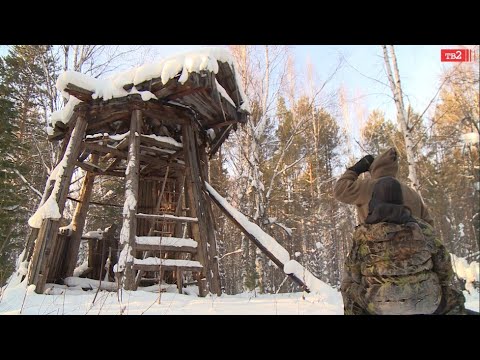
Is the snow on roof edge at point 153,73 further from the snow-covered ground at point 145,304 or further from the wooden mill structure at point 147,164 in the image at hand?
the snow-covered ground at point 145,304

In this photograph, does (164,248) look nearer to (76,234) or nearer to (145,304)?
(145,304)

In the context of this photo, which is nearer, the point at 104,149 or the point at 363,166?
the point at 363,166

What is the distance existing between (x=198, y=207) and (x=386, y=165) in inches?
164

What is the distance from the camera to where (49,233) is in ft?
18.1

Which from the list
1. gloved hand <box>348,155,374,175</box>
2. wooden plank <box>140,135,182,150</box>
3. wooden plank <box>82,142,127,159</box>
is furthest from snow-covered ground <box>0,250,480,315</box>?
wooden plank <box>140,135,182,150</box>

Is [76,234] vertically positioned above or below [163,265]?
above

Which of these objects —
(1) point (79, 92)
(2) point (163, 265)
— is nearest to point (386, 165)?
(2) point (163, 265)

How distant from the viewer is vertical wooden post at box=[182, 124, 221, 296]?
5.96 metres

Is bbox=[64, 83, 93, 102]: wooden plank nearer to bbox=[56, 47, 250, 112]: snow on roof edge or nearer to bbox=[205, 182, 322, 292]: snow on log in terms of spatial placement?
bbox=[56, 47, 250, 112]: snow on roof edge

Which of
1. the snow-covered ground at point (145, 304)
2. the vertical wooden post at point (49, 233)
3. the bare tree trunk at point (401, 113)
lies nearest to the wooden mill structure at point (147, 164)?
the vertical wooden post at point (49, 233)

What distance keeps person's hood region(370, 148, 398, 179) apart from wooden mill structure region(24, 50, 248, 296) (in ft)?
9.84

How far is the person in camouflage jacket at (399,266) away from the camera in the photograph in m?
2.11

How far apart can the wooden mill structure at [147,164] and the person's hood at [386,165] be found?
3.00 metres

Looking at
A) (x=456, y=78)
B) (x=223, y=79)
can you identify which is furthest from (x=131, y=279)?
(x=456, y=78)
